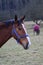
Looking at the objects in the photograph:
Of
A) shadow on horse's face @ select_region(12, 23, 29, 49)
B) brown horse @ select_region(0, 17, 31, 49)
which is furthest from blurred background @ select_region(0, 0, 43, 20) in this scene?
shadow on horse's face @ select_region(12, 23, 29, 49)

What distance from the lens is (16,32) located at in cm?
793

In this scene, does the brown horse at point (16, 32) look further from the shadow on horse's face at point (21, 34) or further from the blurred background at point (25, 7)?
Result: the blurred background at point (25, 7)

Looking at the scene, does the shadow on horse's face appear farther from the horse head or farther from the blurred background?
the blurred background

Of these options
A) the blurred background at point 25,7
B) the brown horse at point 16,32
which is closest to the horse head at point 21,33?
the brown horse at point 16,32

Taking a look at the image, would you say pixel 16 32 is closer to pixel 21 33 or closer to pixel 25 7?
pixel 21 33

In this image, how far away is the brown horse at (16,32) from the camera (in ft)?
25.9

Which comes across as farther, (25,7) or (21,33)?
(25,7)

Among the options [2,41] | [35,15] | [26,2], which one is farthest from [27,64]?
[26,2]

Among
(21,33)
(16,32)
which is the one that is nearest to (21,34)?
(21,33)

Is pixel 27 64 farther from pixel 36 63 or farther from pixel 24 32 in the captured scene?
pixel 24 32

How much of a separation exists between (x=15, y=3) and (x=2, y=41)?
67674 millimetres

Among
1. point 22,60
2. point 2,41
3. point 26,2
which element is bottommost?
point 26,2

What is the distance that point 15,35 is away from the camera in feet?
26.2

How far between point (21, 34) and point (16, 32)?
0.48 feet
